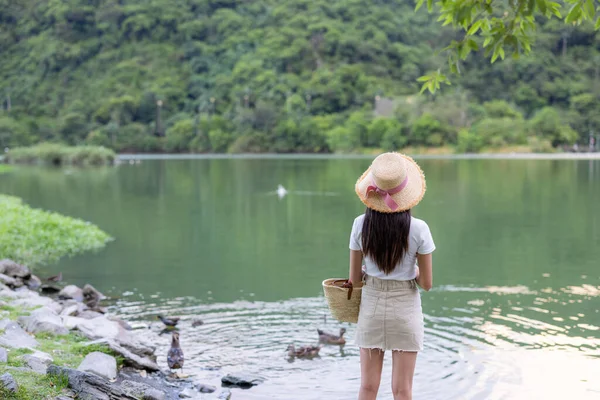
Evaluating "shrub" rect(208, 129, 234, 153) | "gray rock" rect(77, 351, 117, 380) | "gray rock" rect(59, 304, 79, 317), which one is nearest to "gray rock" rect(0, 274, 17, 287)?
"gray rock" rect(59, 304, 79, 317)

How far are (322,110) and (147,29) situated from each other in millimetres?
40617

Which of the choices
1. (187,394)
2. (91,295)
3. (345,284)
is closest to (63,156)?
(91,295)

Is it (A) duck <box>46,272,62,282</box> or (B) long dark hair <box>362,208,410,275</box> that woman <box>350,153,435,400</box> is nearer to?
(B) long dark hair <box>362,208,410,275</box>

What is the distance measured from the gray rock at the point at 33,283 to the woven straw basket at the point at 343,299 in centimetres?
774

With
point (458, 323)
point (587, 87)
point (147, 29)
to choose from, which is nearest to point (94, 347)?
point (458, 323)

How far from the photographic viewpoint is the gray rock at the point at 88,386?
5.33 meters

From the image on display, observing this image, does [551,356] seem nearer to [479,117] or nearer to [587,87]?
[479,117]

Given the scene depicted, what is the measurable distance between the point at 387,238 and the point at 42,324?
4501mm

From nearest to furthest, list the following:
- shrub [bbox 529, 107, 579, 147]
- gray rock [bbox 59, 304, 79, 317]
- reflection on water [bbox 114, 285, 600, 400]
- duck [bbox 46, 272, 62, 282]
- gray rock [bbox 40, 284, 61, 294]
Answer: reflection on water [bbox 114, 285, 600, 400]
gray rock [bbox 59, 304, 79, 317]
gray rock [bbox 40, 284, 61, 294]
duck [bbox 46, 272, 62, 282]
shrub [bbox 529, 107, 579, 147]

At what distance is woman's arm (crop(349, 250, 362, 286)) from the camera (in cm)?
449

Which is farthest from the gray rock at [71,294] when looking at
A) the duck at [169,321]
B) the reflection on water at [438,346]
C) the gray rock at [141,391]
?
the gray rock at [141,391]

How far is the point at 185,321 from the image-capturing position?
959cm

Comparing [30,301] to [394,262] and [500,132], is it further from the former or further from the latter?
[500,132]

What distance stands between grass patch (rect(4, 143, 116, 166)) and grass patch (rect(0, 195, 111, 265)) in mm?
41050
